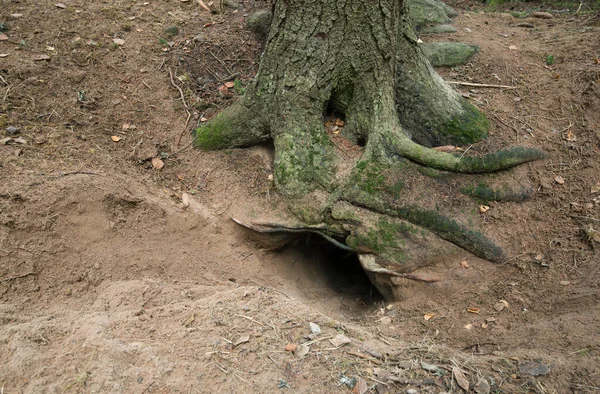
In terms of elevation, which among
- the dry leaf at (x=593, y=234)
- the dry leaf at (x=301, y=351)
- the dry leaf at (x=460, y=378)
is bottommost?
the dry leaf at (x=301, y=351)

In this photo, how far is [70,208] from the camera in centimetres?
354

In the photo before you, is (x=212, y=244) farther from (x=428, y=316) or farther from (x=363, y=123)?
(x=428, y=316)

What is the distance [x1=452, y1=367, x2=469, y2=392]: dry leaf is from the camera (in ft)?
8.16

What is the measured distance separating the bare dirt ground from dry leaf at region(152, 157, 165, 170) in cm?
3

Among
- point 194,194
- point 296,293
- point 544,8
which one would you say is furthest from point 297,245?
point 544,8

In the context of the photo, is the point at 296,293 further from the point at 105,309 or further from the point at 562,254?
the point at 562,254

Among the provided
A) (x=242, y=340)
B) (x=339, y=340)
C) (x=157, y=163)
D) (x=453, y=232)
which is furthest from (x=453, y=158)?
(x=157, y=163)

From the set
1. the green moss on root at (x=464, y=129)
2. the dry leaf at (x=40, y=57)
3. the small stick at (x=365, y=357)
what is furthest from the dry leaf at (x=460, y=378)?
the dry leaf at (x=40, y=57)

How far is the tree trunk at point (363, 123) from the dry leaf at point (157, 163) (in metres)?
0.80

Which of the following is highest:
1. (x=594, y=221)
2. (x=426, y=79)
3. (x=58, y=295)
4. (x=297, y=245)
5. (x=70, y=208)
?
(x=426, y=79)

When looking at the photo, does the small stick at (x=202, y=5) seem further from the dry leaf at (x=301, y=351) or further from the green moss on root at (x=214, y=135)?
the dry leaf at (x=301, y=351)

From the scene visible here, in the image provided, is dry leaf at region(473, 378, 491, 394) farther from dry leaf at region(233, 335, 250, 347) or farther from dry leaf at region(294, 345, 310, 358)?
dry leaf at region(233, 335, 250, 347)

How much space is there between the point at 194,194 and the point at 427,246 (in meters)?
2.04

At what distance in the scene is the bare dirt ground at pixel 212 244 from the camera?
2545 mm
